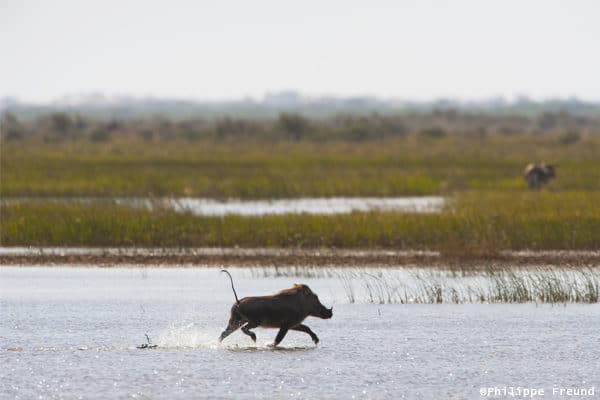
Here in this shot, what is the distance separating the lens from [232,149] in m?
62.8

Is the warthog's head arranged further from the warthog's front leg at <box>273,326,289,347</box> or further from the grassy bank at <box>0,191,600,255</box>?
the grassy bank at <box>0,191,600,255</box>

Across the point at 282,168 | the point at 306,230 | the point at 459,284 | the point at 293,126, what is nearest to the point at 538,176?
the point at 282,168

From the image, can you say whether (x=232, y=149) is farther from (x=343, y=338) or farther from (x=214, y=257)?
(x=343, y=338)

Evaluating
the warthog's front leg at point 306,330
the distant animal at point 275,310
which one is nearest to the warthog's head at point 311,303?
the distant animal at point 275,310

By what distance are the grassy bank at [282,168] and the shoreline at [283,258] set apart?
41.7 ft

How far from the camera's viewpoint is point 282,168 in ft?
153

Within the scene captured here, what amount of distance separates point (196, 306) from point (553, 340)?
5.24m

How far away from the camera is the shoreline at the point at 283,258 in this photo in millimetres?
22000

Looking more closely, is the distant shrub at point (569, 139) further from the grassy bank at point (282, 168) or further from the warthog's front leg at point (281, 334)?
the warthog's front leg at point (281, 334)

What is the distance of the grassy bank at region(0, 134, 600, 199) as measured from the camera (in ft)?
124

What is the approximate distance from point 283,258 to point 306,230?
2.20m

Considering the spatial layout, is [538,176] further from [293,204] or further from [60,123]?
[60,123]

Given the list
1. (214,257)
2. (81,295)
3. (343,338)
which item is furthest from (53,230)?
(343,338)

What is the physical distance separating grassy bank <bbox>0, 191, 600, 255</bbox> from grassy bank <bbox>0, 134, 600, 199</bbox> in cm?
1080
